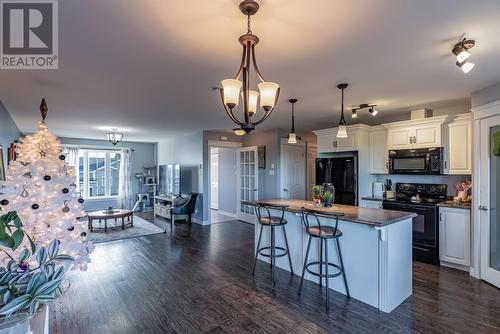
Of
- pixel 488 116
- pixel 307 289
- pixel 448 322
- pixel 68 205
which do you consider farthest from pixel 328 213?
pixel 68 205

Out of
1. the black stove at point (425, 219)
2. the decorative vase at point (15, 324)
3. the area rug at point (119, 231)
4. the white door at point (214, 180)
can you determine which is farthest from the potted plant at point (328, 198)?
the white door at point (214, 180)

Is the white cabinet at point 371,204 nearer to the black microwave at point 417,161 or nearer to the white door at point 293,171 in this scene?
the black microwave at point 417,161

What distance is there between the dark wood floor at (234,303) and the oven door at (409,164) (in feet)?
4.89

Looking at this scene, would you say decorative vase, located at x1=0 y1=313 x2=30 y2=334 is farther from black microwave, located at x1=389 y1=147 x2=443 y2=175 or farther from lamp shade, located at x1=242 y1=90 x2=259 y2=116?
black microwave, located at x1=389 y1=147 x2=443 y2=175

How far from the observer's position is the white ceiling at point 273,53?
169 cm

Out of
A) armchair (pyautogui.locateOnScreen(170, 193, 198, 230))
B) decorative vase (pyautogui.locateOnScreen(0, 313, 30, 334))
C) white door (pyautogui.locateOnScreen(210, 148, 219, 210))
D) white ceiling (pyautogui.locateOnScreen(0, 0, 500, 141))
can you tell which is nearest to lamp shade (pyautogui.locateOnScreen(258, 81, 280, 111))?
white ceiling (pyautogui.locateOnScreen(0, 0, 500, 141))

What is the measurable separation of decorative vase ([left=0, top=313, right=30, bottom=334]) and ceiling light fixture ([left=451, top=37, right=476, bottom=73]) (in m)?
3.18

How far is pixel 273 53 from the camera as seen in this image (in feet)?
7.54

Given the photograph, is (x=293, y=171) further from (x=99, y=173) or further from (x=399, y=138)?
(x=99, y=173)

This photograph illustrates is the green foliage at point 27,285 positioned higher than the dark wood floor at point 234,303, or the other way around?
the green foliage at point 27,285

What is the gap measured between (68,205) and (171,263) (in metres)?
1.74

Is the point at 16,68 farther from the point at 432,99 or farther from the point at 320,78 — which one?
the point at 432,99

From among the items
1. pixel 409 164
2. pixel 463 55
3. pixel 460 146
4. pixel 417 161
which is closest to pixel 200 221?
pixel 409 164

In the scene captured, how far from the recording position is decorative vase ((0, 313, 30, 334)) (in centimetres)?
104
